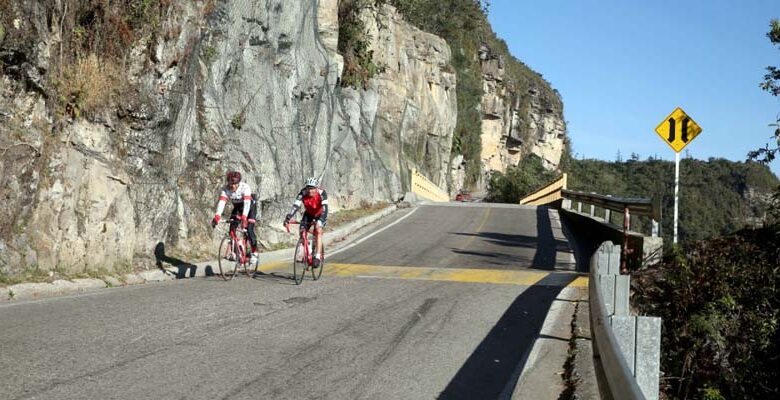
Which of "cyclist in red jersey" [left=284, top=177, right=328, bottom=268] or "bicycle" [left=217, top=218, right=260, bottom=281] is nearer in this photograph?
"cyclist in red jersey" [left=284, top=177, right=328, bottom=268]

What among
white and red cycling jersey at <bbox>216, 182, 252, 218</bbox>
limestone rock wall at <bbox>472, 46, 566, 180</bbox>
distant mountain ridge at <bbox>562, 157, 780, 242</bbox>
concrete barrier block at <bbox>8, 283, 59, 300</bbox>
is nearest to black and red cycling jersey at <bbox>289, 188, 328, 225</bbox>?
white and red cycling jersey at <bbox>216, 182, 252, 218</bbox>

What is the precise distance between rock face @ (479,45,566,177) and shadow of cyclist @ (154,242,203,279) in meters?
84.4

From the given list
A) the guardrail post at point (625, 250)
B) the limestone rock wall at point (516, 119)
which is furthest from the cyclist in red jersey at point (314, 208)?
the limestone rock wall at point (516, 119)

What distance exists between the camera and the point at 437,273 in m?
14.7

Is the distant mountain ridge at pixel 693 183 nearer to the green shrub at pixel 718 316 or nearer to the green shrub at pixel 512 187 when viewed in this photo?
the green shrub at pixel 512 187

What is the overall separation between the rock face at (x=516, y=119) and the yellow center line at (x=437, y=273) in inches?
3256

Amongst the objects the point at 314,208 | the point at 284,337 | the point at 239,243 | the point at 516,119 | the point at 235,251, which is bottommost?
the point at 284,337

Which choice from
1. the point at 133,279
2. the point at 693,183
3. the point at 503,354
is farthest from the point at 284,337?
the point at 693,183

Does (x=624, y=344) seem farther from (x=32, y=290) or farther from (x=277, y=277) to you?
(x=277, y=277)

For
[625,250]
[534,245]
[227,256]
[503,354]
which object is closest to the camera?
[503,354]

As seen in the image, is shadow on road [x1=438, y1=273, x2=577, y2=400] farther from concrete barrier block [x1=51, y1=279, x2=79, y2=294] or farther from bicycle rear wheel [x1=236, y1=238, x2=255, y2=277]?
concrete barrier block [x1=51, y1=279, x2=79, y2=294]

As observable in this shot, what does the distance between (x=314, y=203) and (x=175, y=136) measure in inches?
147

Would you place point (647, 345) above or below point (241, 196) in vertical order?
below

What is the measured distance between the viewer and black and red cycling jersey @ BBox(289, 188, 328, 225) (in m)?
13.6
